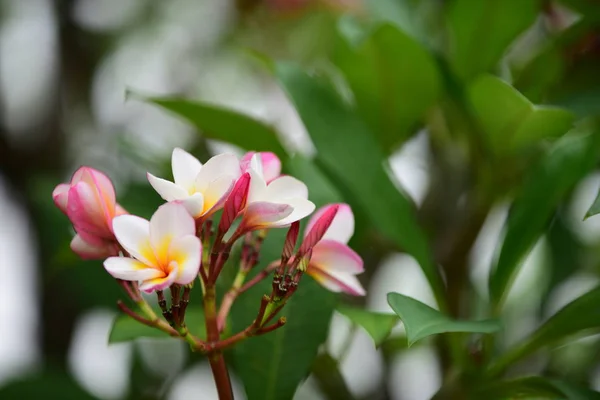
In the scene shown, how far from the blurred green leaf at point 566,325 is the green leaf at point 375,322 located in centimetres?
11

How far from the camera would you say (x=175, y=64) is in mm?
1338

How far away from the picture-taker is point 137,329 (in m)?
0.46

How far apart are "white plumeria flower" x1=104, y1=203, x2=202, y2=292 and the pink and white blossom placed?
0.12 ft

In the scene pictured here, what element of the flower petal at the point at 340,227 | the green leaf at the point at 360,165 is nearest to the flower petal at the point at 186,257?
the flower petal at the point at 340,227

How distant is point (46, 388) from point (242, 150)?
30 centimetres

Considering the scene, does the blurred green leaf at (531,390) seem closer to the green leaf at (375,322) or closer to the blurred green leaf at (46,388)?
the green leaf at (375,322)

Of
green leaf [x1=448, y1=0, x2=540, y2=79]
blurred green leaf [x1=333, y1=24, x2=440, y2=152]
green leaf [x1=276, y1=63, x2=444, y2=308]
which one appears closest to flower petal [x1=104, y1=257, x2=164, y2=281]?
green leaf [x1=276, y1=63, x2=444, y2=308]

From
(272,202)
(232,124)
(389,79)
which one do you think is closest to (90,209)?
(272,202)

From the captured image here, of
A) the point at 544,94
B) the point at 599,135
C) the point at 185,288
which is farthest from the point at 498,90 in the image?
the point at 185,288

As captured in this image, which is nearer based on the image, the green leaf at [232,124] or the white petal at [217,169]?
the white petal at [217,169]

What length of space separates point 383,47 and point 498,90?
0.12m

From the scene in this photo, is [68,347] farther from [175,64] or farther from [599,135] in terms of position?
[599,135]

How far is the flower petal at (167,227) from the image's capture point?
1.11 feet

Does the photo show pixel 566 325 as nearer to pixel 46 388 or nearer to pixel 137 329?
pixel 137 329
